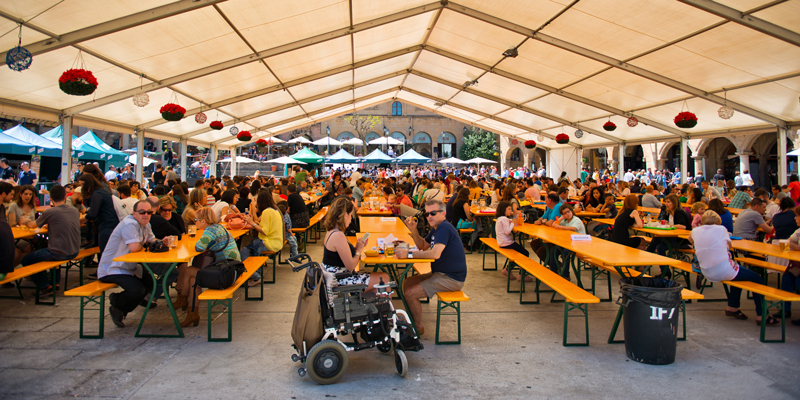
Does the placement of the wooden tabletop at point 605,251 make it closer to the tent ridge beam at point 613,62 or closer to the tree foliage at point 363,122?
the tent ridge beam at point 613,62

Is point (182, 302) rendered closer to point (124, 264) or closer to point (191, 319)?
point (191, 319)

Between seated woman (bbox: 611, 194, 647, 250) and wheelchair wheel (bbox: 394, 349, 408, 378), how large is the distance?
420 centimetres

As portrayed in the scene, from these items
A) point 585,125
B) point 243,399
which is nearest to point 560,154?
point 585,125

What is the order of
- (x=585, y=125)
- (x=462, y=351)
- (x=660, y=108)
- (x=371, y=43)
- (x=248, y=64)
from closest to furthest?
(x=462, y=351), (x=248, y=64), (x=371, y=43), (x=660, y=108), (x=585, y=125)

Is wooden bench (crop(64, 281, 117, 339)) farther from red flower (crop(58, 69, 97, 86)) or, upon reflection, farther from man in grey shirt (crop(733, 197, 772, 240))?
man in grey shirt (crop(733, 197, 772, 240))

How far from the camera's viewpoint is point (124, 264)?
446 cm

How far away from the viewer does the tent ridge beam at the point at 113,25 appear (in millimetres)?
6434

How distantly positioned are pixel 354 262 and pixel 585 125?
626 inches

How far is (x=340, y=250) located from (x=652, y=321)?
2527mm

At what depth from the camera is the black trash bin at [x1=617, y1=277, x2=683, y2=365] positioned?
11.9 feet

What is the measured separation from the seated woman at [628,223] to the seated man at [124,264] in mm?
5802

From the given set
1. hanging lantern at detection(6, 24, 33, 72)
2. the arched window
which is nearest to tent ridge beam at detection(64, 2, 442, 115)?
hanging lantern at detection(6, 24, 33, 72)

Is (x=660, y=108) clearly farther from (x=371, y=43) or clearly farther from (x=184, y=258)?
(x=184, y=258)

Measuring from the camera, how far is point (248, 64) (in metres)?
10.6
